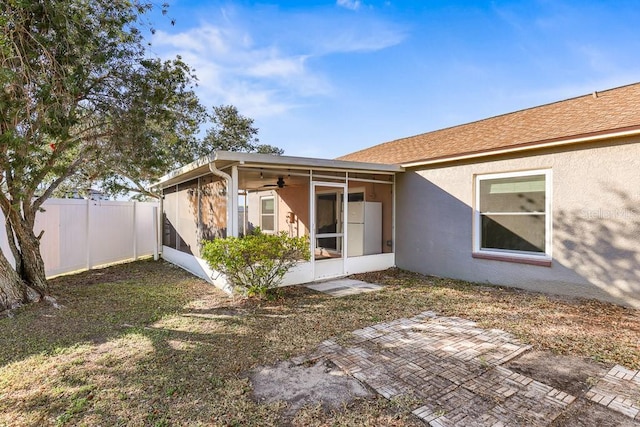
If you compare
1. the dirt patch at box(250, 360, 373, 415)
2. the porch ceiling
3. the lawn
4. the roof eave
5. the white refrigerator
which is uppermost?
the roof eave

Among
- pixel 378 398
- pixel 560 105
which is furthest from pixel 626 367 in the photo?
pixel 560 105

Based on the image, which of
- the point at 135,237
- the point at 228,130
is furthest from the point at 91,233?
the point at 228,130

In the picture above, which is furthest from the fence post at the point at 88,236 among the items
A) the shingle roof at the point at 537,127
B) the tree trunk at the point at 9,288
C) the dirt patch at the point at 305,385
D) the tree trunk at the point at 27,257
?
the shingle roof at the point at 537,127

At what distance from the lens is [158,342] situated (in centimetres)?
427

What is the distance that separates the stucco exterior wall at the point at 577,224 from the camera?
18.6 feet

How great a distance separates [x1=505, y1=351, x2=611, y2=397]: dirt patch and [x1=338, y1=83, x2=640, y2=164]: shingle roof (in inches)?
162

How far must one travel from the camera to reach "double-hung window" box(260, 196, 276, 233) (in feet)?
40.4

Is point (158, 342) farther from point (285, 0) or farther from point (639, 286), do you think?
point (285, 0)

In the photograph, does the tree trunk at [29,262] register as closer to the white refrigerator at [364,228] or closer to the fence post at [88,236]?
the fence post at [88,236]

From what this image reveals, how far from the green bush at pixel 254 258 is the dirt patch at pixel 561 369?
4.03m

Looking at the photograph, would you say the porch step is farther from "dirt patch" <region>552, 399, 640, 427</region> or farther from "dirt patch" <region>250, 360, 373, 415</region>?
"dirt patch" <region>552, 399, 640, 427</region>

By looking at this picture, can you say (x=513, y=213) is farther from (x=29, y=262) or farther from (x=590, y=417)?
(x=29, y=262)

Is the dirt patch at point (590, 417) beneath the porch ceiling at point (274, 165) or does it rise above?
beneath

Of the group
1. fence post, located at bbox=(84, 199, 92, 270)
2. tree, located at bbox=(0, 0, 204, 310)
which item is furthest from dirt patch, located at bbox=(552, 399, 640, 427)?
fence post, located at bbox=(84, 199, 92, 270)
